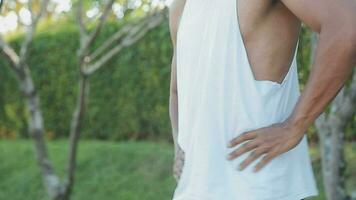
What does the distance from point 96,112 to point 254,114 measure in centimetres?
1011

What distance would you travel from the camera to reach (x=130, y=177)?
355 inches

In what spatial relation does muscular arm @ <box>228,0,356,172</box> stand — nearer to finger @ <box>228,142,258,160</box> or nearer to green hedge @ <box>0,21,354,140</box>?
finger @ <box>228,142,258,160</box>

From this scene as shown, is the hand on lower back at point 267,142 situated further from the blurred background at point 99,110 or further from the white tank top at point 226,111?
the blurred background at point 99,110

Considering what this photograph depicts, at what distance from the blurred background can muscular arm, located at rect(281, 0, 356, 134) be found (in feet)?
7.68

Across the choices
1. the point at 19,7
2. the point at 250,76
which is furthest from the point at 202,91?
the point at 19,7

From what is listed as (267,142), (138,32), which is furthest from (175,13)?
(138,32)

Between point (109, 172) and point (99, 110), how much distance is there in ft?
9.62

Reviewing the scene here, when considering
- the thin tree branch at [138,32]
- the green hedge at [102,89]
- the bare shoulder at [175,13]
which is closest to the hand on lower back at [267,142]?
the bare shoulder at [175,13]

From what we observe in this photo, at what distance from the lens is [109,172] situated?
930 cm

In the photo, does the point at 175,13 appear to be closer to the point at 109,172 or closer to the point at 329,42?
the point at 329,42

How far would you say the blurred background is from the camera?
531cm

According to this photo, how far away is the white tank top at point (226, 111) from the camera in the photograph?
213 cm

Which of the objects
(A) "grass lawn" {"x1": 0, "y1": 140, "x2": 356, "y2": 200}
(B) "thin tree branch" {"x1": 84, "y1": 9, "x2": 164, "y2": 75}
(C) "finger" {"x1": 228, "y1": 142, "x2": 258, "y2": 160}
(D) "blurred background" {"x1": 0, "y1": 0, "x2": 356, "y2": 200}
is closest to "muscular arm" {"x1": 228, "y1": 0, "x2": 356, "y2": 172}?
(C) "finger" {"x1": 228, "y1": 142, "x2": 258, "y2": 160}

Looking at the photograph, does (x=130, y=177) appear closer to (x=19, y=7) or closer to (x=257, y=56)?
(x=19, y=7)
